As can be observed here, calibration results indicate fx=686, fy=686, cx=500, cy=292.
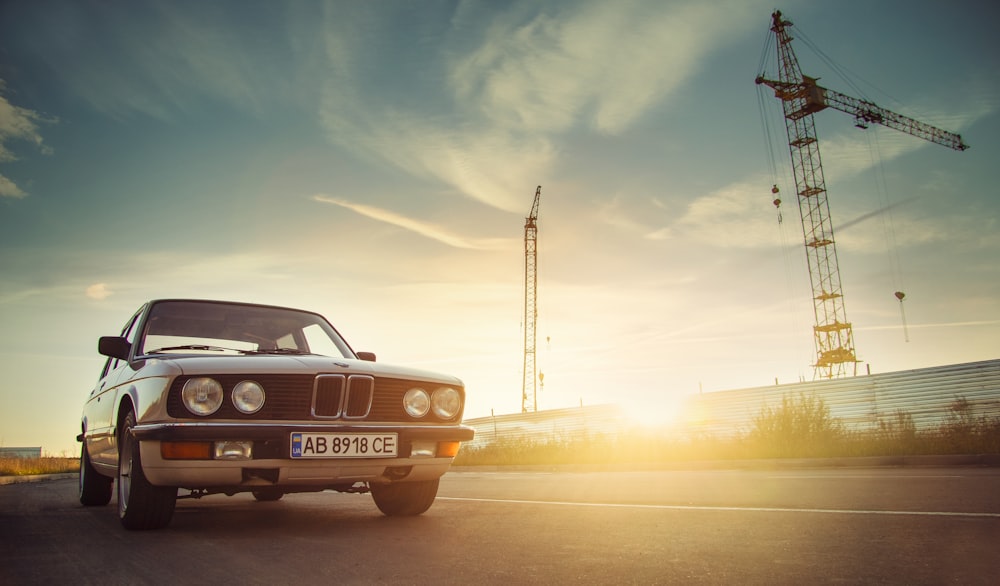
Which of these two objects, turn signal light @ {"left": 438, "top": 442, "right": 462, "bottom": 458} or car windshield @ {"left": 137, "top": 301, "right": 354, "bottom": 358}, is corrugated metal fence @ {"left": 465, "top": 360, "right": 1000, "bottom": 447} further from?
turn signal light @ {"left": 438, "top": 442, "right": 462, "bottom": 458}

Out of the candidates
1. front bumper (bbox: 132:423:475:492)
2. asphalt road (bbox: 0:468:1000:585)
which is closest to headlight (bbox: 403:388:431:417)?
front bumper (bbox: 132:423:475:492)

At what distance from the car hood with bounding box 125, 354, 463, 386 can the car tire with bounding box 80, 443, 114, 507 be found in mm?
2084

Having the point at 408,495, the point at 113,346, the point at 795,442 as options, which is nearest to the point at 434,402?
the point at 408,495

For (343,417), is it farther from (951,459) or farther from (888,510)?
(951,459)

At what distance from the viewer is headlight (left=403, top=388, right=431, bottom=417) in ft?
15.4

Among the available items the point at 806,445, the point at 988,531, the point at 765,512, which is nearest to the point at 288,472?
the point at 765,512

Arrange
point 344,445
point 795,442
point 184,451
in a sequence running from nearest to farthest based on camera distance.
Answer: point 184,451 → point 344,445 → point 795,442

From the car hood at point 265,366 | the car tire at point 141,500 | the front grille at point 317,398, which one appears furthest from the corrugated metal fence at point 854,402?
the car tire at point 141,500

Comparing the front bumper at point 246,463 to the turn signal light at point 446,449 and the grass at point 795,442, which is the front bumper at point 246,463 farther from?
the grass at point 795,442

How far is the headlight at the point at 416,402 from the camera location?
470 centimetres

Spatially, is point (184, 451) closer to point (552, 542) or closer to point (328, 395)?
point (328, 395)

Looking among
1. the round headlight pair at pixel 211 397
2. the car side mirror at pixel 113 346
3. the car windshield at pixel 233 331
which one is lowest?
the round headlight pair at pixel 211 397

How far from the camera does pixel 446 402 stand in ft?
16.3

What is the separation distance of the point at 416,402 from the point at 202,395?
1376 mm
